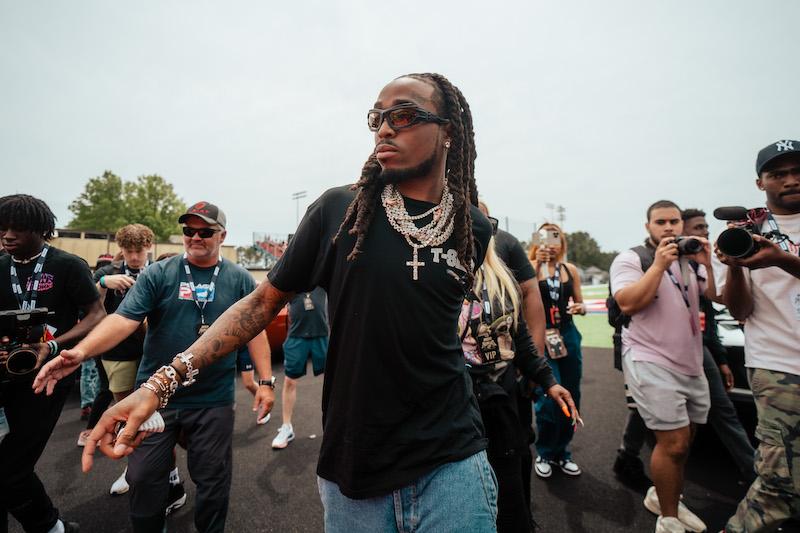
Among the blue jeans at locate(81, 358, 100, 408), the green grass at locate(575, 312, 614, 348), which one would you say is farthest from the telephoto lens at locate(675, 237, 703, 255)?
the green grass at locate(575, 312, 614, 348)

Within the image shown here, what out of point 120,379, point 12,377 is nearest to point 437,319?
point 12,377

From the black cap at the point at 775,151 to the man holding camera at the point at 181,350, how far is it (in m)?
3.40

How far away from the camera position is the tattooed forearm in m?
1.35

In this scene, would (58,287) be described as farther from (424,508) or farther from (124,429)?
(424,508)

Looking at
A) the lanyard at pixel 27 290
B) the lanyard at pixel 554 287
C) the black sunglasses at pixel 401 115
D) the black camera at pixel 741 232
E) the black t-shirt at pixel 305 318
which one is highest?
the black sunglasses at pixel 401 115

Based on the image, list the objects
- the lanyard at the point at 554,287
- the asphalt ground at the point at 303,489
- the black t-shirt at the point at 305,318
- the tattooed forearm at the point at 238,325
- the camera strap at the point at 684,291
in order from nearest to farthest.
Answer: the tattooed forearm at the point at 238,325 → the camera strap at the point at 684,291 → the asphalt ground at the point at 303,489 → the lanyard at the point at 554,287 → the black t-shirt at the point at 305,318

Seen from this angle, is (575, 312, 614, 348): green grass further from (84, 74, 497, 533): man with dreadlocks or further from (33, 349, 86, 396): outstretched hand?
(33, 349, 86, 396): outstretched hand

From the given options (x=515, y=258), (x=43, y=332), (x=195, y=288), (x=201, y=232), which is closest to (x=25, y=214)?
(x=43, y=332)

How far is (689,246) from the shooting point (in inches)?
104

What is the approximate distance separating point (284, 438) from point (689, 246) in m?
4.41

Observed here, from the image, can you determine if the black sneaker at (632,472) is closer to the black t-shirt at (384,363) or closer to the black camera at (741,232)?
the black camera at (741,232)

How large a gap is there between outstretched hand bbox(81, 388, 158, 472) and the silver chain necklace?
3.09 ft

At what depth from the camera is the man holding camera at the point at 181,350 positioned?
2.34 meters

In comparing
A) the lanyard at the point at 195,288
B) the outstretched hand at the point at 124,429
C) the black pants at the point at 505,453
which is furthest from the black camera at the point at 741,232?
the lanyard at the point at 195,288
